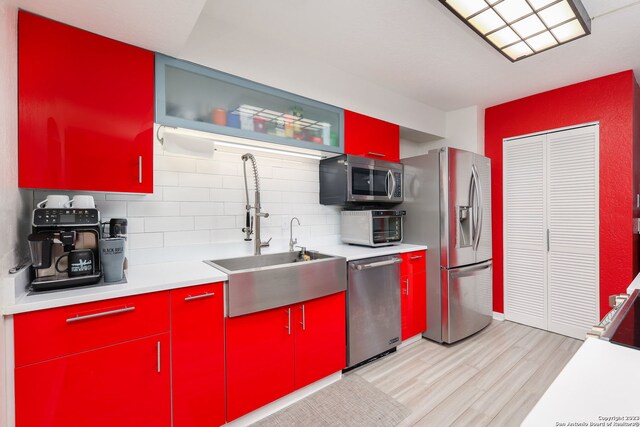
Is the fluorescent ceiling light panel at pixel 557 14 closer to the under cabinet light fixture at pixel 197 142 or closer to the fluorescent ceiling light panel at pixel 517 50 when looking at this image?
the fluorescent ceiling light panel at pixel 517 50

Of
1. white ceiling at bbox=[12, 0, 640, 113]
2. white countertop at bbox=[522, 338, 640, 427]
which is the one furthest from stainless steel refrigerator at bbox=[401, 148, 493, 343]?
white countertop at bbox=[522, 338, 640, 427]

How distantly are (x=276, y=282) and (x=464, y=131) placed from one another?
3.07 meters

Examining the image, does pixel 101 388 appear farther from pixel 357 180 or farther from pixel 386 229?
pixel 386 229

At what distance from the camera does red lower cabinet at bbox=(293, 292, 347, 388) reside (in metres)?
1.93

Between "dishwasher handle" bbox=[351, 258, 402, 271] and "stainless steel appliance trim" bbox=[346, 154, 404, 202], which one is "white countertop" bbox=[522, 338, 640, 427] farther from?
"stainless steel appliance trim" bbox=[346, 154, 404, 202]

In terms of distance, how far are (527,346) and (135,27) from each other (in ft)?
12.7

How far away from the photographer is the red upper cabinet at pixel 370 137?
264cm

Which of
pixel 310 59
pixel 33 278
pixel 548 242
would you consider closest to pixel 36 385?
pixel 33 278

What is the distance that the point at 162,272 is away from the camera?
169 cm

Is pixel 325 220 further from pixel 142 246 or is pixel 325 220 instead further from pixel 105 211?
pixel 105 211

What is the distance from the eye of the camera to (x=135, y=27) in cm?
151

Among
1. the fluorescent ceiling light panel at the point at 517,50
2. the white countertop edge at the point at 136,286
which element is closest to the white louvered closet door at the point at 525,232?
the fluorescent ceiling light panel at the point at 517,50

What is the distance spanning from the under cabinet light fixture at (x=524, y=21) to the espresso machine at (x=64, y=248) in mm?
2255

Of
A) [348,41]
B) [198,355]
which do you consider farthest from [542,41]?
[198,355]
